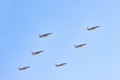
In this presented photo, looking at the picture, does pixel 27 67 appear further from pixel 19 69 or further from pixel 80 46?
pixel 80 46

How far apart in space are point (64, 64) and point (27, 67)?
5799 millimetres

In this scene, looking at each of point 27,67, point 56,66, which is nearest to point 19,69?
point 27,67

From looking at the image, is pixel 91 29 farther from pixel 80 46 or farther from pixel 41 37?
pixel 41 37

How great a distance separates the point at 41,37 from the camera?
48469mm

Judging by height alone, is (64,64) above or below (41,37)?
below

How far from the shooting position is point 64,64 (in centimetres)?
4906

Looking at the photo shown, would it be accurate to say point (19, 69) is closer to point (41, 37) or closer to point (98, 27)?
point (41, 37)

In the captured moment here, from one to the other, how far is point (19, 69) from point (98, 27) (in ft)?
47.0

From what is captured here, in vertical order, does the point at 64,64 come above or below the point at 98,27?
below

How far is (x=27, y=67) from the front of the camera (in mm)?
49250

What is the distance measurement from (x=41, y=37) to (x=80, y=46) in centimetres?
622

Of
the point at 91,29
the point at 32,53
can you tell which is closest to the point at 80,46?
the point at 91,29

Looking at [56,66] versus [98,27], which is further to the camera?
[56,66]

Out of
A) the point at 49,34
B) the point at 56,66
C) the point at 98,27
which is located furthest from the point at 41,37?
the point at 98,27
